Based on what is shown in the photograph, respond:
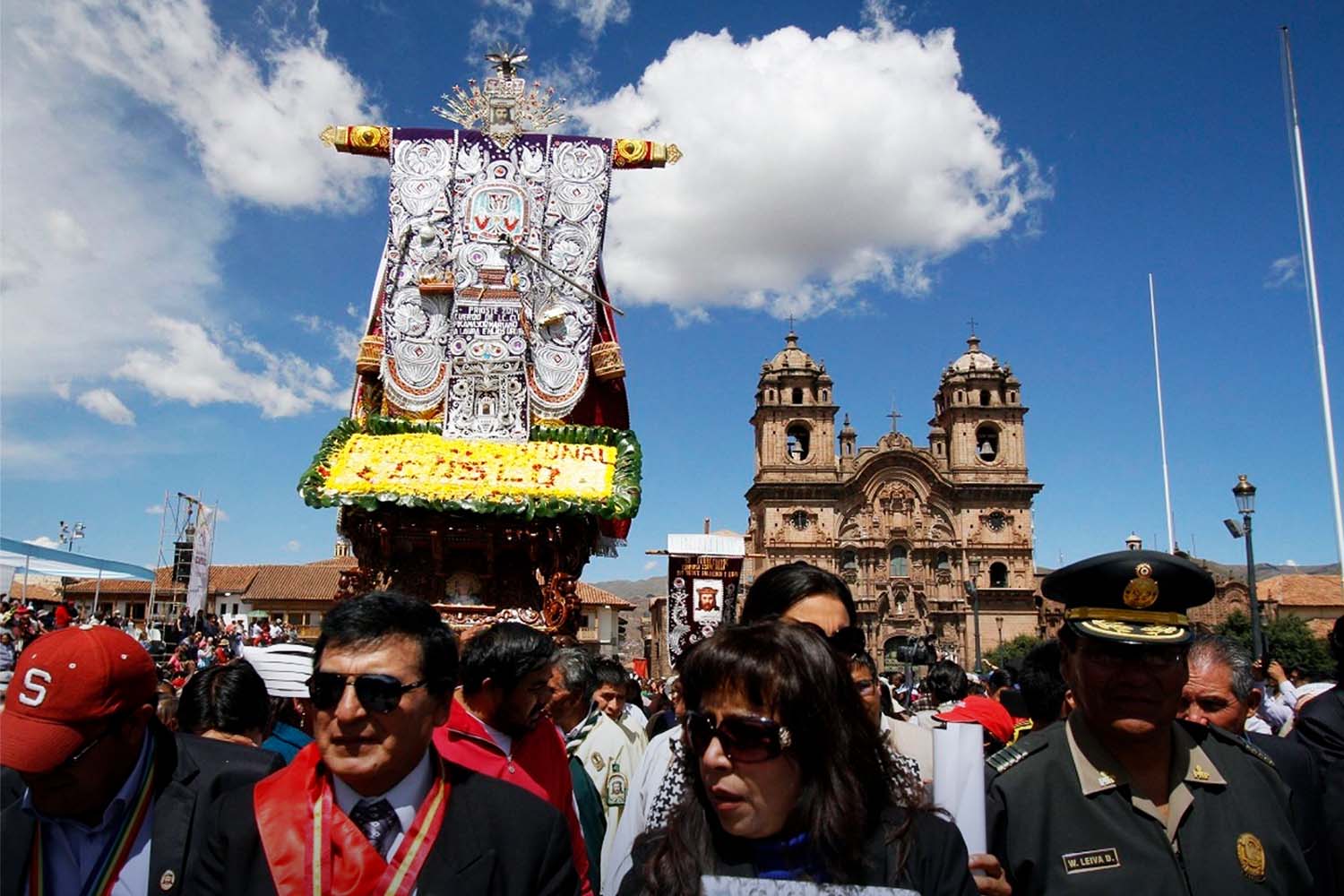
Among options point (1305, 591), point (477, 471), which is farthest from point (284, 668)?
point (1305, 591)

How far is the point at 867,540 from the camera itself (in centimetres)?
5631

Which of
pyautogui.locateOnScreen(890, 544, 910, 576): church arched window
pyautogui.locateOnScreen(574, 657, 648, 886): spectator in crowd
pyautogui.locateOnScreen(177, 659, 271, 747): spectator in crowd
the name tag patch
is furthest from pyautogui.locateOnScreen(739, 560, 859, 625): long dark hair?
pyautogui.locateOnScreen(890, 544, 910, 576): church arched window

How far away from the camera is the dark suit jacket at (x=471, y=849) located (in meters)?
2.23

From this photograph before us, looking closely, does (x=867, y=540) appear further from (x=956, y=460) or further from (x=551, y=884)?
(x=551, y=884)

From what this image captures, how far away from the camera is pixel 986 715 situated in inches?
203

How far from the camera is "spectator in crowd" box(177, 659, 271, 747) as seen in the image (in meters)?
3.85

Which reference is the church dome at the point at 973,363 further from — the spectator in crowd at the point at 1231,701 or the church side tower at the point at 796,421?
the spectator in crowd at the point at 1231,701

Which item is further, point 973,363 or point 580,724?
point 973,363

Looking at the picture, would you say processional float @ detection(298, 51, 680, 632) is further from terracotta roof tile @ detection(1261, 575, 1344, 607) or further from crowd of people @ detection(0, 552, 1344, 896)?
terracotta roof tile @ detection(1261, 575, 1344, 607)

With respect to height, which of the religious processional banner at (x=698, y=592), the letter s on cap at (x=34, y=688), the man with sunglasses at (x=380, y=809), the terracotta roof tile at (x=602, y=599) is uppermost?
the terracotta roof tile at (x=602, y=599)

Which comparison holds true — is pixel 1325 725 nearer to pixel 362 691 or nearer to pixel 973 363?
pixel 362 691

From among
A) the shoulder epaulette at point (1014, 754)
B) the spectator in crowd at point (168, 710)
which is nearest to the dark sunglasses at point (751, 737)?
the shoulder epaulette at point (1014, 754)

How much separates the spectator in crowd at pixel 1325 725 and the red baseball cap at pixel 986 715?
167cm

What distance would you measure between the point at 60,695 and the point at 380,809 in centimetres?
88
